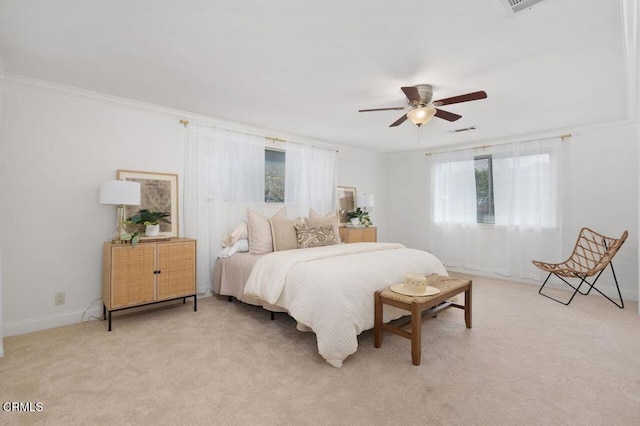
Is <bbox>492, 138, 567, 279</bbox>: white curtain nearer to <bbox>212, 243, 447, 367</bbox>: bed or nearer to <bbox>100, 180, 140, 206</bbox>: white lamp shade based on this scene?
<bbox>212, 243, 447, 367</bbox>: bed

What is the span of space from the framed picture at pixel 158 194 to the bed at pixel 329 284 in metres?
0.90

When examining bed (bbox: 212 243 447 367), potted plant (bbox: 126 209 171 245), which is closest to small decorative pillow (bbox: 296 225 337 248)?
bed (bbox: 212 243 447 367)

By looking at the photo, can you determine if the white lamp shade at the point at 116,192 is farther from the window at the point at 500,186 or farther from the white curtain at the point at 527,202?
the white curtain at the point at 527,202

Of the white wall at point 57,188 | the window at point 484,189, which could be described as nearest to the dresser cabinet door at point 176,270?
the white wall at point 57,188

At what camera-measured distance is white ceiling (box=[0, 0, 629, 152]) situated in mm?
1874

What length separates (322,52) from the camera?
2.36 meters

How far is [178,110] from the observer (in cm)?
372

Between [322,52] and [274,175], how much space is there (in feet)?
8.31

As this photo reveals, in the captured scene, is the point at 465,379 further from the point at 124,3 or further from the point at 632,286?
the point at 632,286

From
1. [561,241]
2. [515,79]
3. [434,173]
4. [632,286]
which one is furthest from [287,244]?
[632,286]

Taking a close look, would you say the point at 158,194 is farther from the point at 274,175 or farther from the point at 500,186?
the point at 500,186

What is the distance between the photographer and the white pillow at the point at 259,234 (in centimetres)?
374

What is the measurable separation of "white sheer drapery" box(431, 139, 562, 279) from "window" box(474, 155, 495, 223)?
75 millimetres

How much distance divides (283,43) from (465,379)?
2673mm
